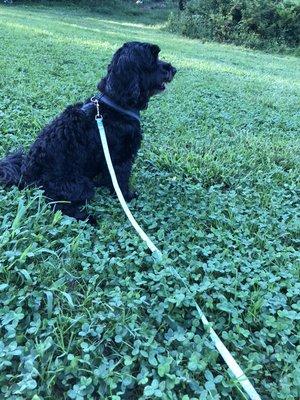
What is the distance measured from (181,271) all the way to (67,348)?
98 centimetres

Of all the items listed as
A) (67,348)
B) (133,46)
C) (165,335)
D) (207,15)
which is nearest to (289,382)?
(165,335)

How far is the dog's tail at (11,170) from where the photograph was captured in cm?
340

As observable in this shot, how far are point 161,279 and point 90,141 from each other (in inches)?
53.6

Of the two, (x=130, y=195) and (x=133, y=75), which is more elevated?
(x=133, y=75)

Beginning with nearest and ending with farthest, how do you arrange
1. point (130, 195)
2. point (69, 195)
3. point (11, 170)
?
1. point (69, 195)
2. point (11, 170)
3. point (130, 195)

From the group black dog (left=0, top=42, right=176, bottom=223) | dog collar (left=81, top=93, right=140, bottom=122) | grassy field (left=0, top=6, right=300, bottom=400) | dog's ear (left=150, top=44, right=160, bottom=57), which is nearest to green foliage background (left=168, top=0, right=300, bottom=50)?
grassy field (left=0, top=6, right=300, bottom=400)

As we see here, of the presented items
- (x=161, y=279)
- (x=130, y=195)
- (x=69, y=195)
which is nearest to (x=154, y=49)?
(x=130, y=195)

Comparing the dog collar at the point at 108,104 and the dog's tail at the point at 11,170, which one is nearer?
the dog's tail at the point at 11,170

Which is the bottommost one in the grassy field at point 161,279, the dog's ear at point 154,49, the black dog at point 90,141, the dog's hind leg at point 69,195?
the grassy field at point 161,279

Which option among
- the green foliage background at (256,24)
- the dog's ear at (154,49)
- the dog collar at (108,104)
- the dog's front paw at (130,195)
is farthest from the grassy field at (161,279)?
the green foliage background at (256,24)

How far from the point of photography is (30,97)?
18.6ft

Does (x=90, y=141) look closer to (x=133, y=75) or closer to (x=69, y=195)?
(x=69, y=195)

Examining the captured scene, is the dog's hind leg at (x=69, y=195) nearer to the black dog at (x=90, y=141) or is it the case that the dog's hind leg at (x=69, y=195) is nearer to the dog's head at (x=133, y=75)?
the black dog at (x=90, y=141)

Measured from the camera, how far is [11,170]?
136 inches
